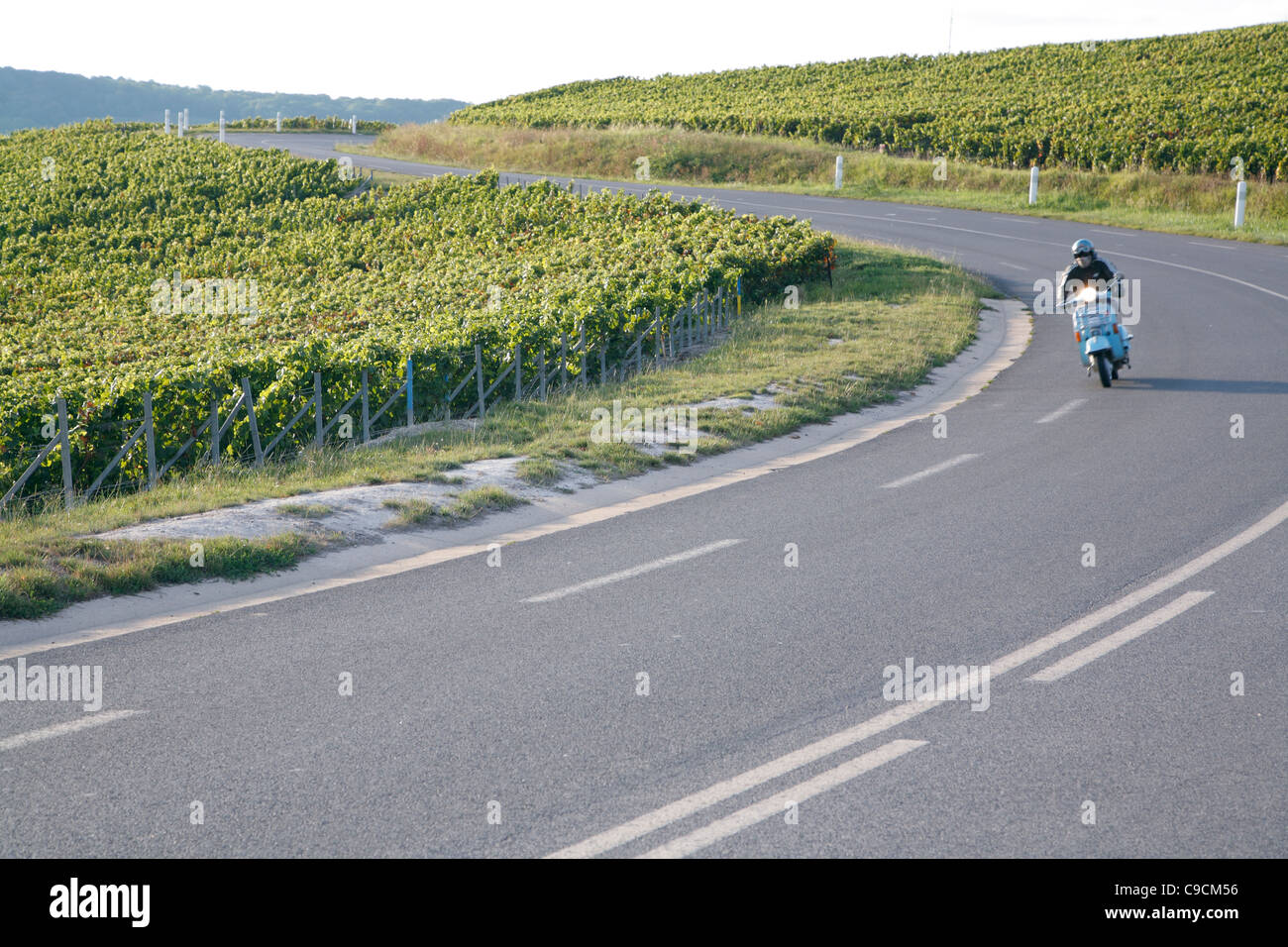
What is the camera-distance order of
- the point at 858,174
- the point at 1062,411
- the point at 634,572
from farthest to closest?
the point at 858,174 → the point at 1062,411 → the point at 634,572

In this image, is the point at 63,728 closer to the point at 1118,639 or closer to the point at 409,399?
the point at 1118,639

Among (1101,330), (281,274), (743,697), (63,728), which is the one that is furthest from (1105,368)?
(281,274)

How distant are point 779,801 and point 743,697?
1.22 metres

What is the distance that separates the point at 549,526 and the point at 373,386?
655 cm

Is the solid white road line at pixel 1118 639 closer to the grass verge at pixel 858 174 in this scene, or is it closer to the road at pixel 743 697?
the road at pixel 743 697

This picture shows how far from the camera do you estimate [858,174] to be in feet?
149

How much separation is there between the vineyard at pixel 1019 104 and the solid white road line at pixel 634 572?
34588mm

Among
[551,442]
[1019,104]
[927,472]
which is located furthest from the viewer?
[1019,104]

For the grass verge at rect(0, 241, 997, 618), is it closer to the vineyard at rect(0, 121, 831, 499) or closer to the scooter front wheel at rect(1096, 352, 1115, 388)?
the vineyard at rect(0, 121, 831, 499)

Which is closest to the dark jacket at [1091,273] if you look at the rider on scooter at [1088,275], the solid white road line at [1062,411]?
the rider on scooter at [1088,275]

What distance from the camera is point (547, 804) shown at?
527 centimetres

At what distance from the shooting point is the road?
5.09m

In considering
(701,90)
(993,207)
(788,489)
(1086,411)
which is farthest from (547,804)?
(701,90)

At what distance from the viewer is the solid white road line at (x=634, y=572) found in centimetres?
843
